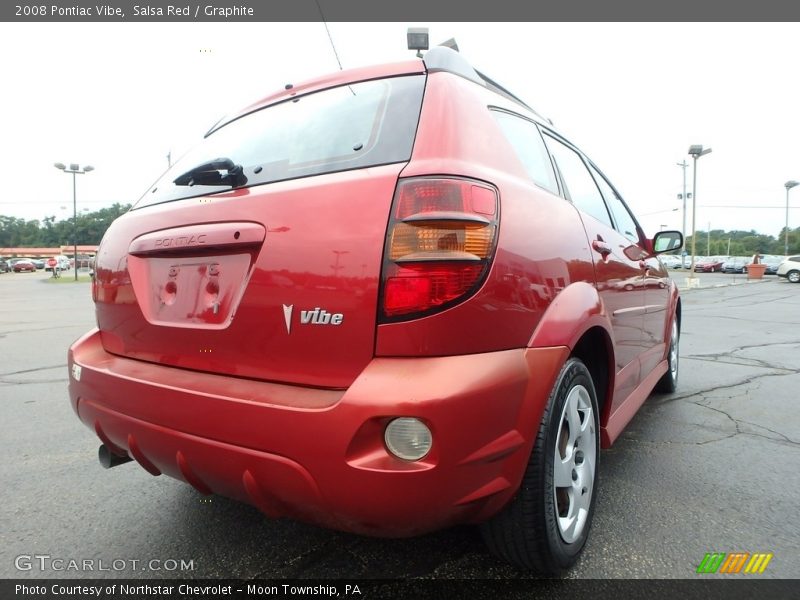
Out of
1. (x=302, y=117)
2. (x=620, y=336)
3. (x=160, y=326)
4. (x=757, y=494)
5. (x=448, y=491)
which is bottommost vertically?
(x=757, y=494)

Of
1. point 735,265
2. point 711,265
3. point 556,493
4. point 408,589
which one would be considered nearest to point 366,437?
point 408,589

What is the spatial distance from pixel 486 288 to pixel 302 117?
1.03m

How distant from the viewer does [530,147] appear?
2.08m

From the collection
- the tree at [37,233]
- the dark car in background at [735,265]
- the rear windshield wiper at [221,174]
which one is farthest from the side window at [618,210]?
the tree at [37,233]

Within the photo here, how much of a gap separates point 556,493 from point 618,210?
2024 mm

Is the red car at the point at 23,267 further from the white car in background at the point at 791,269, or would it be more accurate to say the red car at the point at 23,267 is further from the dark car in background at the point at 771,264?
the dark car in background at the point at 771,264

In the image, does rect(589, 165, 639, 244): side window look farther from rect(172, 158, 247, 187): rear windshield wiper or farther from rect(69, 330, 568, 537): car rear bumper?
rect(172, 158, 247, 187): rear windshield wiper

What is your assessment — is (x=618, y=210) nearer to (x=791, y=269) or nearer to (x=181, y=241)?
(x=181, y=241)

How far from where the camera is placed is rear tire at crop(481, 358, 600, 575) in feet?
5.31

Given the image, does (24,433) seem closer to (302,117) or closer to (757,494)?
(302,117)

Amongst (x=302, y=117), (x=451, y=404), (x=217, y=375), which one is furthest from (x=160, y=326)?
(x=451, y=404)

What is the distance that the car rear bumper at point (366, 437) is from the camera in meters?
1.34

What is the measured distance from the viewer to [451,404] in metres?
1.33

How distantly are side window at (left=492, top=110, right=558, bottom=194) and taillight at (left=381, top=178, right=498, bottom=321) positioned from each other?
0.55 m
